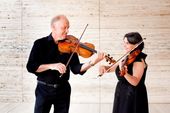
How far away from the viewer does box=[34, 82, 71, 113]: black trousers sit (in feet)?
9.03

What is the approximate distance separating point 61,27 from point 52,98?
586mm

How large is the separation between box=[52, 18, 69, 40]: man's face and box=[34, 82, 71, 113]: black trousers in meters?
0.42

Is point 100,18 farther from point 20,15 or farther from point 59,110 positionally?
point 59,110

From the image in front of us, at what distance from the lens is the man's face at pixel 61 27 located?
105 inches

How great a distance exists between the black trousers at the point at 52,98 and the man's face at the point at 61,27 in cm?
42

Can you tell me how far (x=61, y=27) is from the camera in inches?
105

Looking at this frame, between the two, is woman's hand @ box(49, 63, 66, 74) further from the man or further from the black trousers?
the black trousers

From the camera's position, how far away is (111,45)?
6.20 m

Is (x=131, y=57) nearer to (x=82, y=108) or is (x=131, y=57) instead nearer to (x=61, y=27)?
(x=61, y=27)

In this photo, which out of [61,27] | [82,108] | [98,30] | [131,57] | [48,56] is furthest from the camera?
[98,30]

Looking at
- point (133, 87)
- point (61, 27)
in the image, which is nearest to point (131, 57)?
point (133, 87)

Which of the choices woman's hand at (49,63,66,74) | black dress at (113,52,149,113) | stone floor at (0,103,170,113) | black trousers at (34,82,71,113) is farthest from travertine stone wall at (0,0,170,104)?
woman's hand at (49,63,66,74)

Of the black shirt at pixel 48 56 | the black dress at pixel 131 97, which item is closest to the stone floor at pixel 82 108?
the black dress at pixel 131 97

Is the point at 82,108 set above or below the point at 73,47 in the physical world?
below
